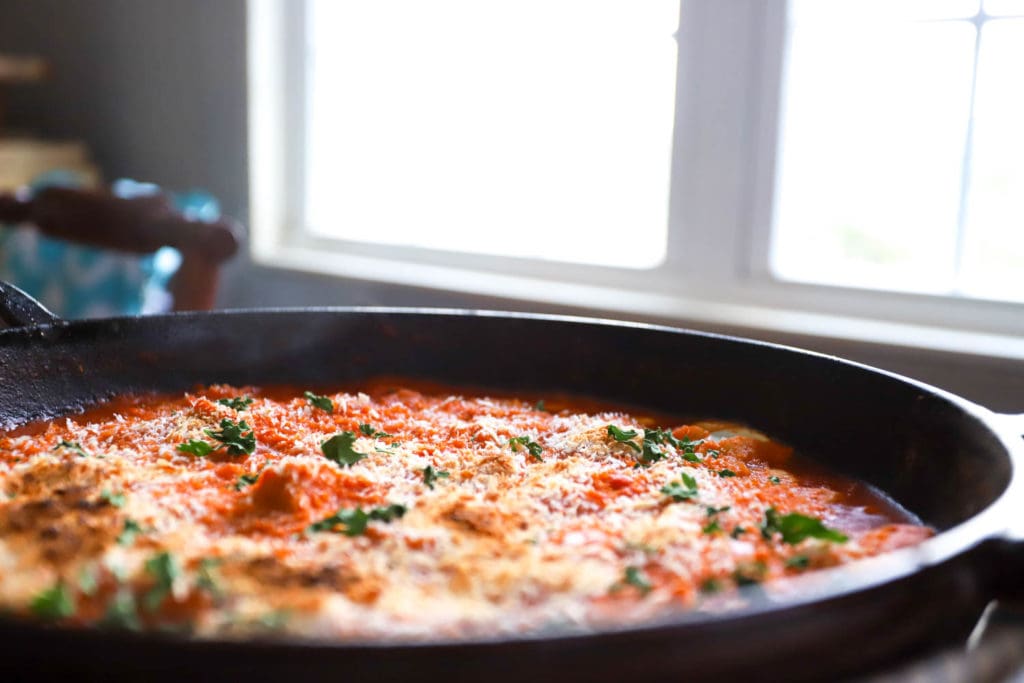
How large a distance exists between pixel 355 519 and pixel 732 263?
1.73 metres

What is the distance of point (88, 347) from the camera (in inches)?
61.6

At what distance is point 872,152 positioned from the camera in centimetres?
246

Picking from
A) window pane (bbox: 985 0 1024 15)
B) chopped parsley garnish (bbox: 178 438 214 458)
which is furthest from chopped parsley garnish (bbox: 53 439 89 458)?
window pane (bbox: 985 0 1024 15)

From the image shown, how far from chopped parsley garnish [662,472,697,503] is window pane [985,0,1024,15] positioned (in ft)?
5.09

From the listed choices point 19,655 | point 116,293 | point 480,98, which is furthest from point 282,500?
point 480,98

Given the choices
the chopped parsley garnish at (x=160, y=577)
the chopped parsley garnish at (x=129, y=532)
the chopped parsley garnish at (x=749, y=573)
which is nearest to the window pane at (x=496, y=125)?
the chopped parsley garnish at (x=749, y=573)

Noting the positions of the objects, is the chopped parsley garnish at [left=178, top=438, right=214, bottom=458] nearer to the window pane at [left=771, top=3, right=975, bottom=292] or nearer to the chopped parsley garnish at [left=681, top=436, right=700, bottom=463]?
the chopped parsley garnish at [left=681, top=436, right=700, bottom=463]

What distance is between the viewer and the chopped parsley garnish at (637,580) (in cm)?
89

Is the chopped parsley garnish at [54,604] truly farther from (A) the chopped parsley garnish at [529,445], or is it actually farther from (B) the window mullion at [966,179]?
(B) the window mullion at [966,179]

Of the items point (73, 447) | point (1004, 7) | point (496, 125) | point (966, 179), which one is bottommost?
point (73, 447)

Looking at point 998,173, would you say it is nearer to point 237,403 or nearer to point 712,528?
point 712,528

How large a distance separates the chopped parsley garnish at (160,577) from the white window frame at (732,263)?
5.69ft

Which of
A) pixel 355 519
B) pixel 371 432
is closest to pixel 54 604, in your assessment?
pixel 355 519

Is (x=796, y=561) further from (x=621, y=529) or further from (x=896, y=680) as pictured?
(x=896, y=680)
